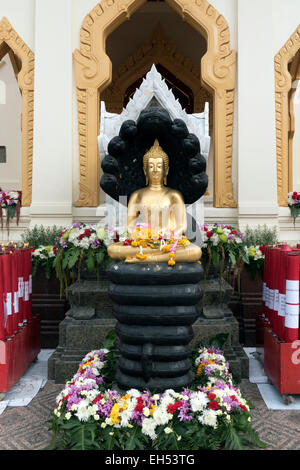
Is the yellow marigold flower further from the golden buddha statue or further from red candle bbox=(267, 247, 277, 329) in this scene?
red candle bbox=(267, 247, 277, 329)

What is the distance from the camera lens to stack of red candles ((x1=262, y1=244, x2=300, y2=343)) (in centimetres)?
353

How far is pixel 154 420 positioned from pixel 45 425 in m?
1.15

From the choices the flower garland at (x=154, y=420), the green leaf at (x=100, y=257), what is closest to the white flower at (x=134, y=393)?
the flower garland at (x=154, y=420)

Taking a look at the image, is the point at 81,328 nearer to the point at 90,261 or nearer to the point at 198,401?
the point at 90,261

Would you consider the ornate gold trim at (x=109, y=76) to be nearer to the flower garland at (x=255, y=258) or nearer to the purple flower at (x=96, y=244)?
the flower garland at (x=255, y=258)

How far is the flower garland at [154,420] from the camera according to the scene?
2576 millimetres

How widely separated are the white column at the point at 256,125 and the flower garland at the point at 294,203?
1.35ft

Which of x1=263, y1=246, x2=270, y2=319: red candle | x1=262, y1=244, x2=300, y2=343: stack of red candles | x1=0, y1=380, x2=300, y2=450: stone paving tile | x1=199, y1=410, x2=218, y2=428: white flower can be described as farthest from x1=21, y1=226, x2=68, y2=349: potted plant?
x1=199, y1=410, x2=218, y2=428: white flower

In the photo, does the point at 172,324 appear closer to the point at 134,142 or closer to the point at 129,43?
the point at 134,142

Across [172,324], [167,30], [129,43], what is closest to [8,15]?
[129,43]

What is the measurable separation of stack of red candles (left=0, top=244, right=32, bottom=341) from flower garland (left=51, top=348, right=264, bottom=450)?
3.80 feet

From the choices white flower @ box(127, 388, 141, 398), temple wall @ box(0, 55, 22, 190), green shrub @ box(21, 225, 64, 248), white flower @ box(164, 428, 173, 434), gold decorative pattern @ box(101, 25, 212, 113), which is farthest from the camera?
temple wall @ box(0, 55, 22, 190)

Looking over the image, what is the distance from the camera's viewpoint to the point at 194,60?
9.03 metres

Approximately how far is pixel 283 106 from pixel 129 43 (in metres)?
4.87
